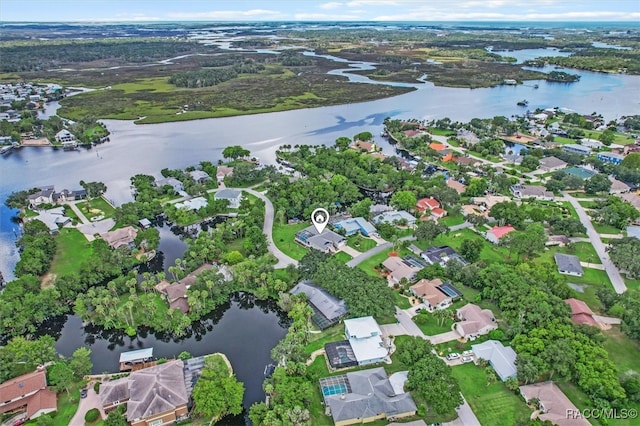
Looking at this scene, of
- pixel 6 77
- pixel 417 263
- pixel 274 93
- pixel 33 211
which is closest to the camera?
pixel 417 263

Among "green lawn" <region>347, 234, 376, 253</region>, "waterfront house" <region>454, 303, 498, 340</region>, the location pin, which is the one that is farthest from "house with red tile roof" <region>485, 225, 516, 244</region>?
the location pin

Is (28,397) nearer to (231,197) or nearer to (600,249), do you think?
(231,197)

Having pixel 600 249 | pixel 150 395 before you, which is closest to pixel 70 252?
pixel 150 395

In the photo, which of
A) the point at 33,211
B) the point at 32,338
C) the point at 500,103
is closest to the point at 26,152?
the point at 33,211

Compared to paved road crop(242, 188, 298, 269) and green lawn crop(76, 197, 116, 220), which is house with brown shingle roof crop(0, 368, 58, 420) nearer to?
paved road crop(242, 188, 298, 269)

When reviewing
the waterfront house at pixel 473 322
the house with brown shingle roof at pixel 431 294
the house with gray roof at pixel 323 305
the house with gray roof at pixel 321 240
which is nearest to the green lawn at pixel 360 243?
the house with gray roof at pixel 321 240

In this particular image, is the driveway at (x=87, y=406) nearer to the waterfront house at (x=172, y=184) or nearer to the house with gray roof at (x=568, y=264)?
the waterfront house at (x=172, y=184)

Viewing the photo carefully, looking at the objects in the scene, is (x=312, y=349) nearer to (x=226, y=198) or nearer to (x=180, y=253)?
(x=180, y=253)
